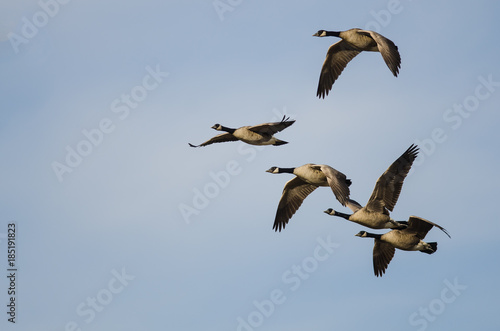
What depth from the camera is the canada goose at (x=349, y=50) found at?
25.2 metres

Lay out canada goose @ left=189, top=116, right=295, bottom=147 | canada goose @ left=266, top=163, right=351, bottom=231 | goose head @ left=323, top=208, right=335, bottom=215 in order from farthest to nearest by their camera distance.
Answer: goose head @ left=323, top=208, right=335, bottom=215 → canada goose @ left=189, top=116, right=295, bottom=147 → canada goose @ left=266, top=163, right=351, bottom=231

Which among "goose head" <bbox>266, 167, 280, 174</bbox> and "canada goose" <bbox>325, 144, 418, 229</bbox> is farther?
"goose head" <bbox>266, 167, 280, 174</bbox>

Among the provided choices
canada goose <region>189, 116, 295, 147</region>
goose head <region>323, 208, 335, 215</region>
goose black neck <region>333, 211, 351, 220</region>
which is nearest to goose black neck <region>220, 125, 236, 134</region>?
canada goose <region>189, 116, 295, 147</region>

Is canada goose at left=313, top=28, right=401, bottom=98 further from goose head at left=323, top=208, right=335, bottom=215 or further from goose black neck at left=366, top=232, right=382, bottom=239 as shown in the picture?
goose black neck at left=366, top=232, right=382, bottom=239

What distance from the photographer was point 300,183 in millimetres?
29172

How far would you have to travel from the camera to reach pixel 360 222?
2595 centimetres

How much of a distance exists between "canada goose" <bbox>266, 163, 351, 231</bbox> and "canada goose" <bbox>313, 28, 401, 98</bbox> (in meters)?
3.16

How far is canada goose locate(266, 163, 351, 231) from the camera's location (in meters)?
24.7

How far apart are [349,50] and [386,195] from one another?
6298mm

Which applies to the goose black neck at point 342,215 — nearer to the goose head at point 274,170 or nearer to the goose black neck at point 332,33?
the goose head at point 274,170

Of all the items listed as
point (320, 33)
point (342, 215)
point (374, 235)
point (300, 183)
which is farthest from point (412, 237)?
point (320, 33)

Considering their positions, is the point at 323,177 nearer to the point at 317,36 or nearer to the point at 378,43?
the point at 378,43

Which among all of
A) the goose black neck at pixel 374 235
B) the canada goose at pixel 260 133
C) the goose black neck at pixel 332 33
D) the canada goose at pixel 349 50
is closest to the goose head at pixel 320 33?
the canada goose at pixel 349 50

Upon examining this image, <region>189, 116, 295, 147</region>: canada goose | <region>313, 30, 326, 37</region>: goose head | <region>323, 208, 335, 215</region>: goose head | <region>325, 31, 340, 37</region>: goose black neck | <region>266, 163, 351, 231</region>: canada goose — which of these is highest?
<region>313, 30, 326, 37</region>: goose head
